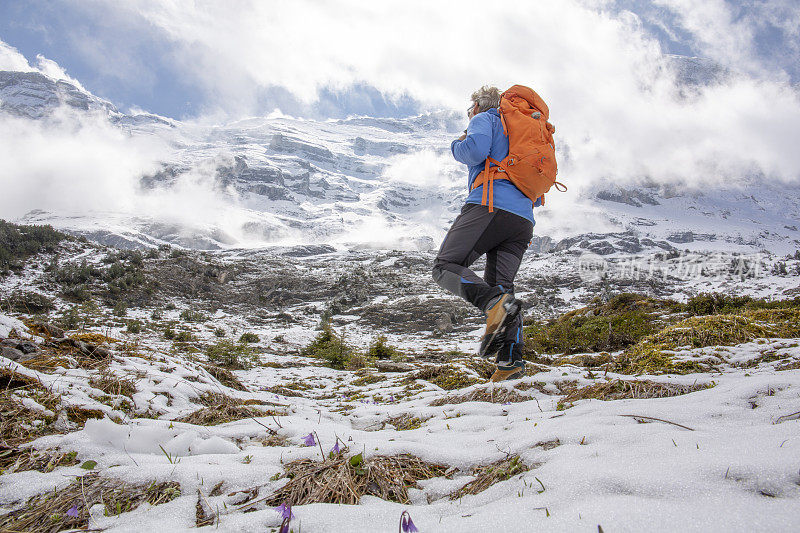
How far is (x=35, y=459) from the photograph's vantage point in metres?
1.54

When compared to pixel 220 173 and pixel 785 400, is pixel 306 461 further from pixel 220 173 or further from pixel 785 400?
→ pixel 220 173

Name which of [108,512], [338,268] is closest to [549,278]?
[338,268]

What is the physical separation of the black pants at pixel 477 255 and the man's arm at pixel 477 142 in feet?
1.38

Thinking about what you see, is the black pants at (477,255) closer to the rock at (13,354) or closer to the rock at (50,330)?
the rock at (13,354)

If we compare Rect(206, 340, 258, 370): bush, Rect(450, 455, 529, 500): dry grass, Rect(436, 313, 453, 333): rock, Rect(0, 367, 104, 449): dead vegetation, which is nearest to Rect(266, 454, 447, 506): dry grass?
Rect(450, 455, 529, 500): dry grass

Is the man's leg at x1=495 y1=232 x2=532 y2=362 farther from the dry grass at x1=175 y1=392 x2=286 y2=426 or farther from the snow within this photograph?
the dry grass at x1=175 y1=392 x2=286 y2=426

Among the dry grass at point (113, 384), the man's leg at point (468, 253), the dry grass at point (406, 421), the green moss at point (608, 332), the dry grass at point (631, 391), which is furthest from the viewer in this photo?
the green moss at point (608, 332)

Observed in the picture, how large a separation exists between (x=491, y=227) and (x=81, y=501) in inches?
116

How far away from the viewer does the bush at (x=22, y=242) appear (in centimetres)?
1633

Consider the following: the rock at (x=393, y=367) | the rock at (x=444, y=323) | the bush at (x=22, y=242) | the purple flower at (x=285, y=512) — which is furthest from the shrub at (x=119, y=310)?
the purple flower at (x=285, y=512)

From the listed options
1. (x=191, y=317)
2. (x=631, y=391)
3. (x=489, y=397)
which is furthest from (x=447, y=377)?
(x=191, y=317)

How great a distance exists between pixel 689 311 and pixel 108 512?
8393mm

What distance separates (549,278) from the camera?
4006 cm

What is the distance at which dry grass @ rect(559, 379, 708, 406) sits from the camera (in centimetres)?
234
